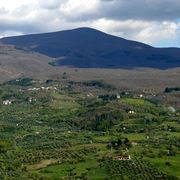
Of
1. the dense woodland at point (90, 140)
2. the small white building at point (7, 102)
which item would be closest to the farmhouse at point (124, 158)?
the dense woodland at point (90, 140)

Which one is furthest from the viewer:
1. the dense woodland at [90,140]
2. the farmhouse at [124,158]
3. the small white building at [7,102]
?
the small white building at [7,102]

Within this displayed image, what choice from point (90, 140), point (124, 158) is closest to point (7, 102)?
point (90, 140)

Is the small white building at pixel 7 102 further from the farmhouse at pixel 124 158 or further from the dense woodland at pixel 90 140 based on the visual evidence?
the farmhouse at pixel 124 158

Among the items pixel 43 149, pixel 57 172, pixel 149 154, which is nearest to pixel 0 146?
pixel 43 149

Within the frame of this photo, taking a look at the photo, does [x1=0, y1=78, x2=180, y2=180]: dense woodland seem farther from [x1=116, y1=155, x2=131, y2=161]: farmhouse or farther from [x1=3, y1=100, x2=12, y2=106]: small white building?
[x1=3, y1=100, x2=12, y2=106]: small white building

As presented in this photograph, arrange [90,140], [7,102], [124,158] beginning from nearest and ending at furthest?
[124,158]
[90,140]
[7,102]

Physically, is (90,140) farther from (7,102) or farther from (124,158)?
(7,102)

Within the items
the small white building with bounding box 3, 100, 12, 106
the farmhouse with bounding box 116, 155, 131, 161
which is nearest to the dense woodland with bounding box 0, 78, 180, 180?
the farmhouse with bounding box 116, 155, 131, 161

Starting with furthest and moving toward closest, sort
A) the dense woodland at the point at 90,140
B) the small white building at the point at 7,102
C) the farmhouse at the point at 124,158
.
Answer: the small white building at the point at 7,102, the farmhouse at the point at 124,158, the dense woodland at the point at 90,140

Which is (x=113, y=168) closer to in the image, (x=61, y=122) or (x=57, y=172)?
(x=57, y=172)
